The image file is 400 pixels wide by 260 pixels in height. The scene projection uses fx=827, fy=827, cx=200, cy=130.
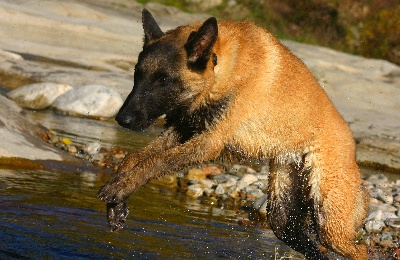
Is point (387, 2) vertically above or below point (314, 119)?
above

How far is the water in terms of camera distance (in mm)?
7809

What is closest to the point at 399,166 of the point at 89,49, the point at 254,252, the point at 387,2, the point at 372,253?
the point at 372,253

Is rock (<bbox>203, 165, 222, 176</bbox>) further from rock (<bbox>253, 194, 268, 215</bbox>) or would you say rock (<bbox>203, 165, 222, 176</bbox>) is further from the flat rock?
the flat rock

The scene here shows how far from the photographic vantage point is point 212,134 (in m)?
7.23

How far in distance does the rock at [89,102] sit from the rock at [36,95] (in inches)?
6.1

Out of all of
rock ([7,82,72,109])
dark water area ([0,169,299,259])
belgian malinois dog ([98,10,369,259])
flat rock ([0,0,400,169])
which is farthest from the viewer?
flat rock ([0,0,400,169])

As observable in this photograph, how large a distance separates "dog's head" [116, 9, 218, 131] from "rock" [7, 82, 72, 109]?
819 centimetres

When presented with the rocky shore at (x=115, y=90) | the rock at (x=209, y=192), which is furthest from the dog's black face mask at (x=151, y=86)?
the rock at (x=209, y=192)

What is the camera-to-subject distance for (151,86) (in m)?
6.93

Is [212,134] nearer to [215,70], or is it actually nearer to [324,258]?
[215,70]

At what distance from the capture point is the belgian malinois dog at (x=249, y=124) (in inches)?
275

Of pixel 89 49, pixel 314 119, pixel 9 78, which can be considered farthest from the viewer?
pixel 89 49

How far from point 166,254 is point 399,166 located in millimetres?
7756

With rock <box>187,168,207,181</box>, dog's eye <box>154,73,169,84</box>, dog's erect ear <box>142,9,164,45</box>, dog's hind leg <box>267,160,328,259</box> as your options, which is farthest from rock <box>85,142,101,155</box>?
dog's eye <box>154,73,169,84</box>
